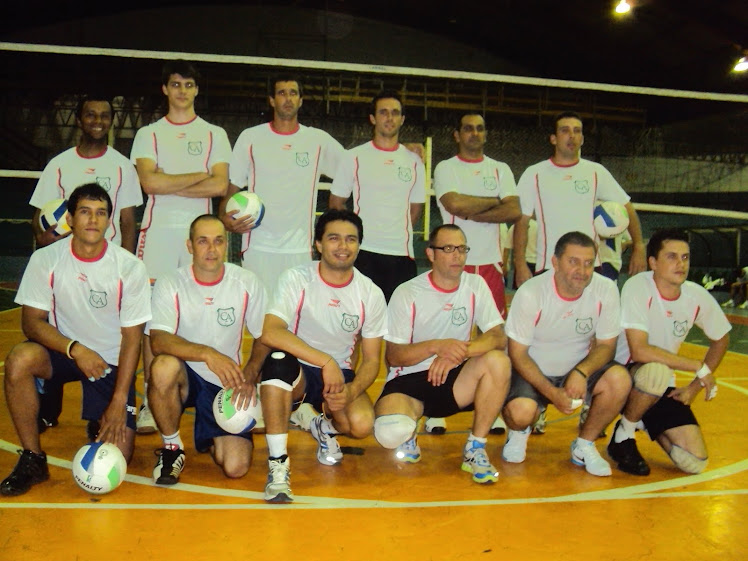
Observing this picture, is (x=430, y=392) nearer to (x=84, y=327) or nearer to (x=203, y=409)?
(x=203, y=409)

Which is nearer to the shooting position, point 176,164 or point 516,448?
point 516,448

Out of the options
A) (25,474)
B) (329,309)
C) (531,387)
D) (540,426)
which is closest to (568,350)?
(531,387)

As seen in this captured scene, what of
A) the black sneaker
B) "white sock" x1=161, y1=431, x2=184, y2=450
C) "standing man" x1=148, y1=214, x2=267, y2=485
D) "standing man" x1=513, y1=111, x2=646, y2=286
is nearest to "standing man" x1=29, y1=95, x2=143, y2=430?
"standing man" x1=148, y1=214, x2=267, y2=485

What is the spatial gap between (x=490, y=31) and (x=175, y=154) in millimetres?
18492

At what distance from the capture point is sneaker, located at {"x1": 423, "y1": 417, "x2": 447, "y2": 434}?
4.77m

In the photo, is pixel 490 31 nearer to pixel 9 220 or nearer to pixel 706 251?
pixel 706 251

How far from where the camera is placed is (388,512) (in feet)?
10.5

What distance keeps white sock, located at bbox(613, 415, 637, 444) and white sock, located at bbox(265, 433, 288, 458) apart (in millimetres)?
1805

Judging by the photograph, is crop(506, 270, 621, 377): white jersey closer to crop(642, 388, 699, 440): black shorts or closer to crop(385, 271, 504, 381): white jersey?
crop(385, 271, 504, 381): white jersey

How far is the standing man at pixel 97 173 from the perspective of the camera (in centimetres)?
470

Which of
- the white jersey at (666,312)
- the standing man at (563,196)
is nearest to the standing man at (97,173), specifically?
the standing man at (563,196)

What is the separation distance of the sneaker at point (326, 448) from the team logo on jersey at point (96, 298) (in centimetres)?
130

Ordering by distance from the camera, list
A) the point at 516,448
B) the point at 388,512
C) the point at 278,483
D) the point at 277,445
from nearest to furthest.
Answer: the point at 388,512, the point at 278,483, the point at 277,445, the point at 516,448

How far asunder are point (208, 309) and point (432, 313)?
3.96 feet
